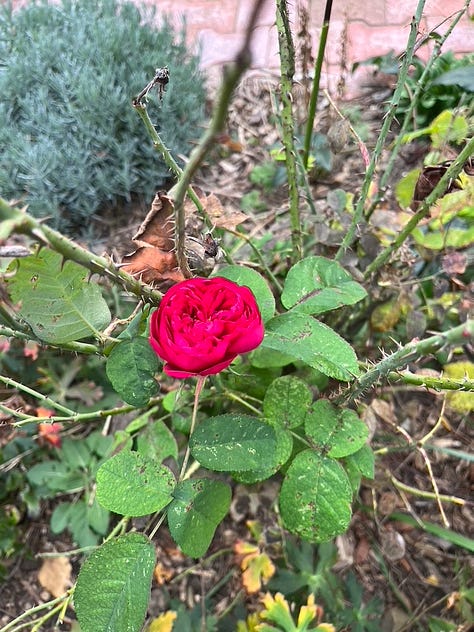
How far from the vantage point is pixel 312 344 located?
2.16 feet

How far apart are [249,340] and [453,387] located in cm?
24

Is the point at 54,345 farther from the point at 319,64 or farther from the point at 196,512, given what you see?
the point at 319,64

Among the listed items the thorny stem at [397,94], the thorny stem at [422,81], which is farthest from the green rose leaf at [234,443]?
the thorny stem at [422,81]

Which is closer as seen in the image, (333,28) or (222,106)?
(222,106)

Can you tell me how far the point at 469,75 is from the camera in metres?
1.22

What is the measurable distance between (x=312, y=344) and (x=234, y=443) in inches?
6.1

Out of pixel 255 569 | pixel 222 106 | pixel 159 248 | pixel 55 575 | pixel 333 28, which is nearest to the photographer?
pixel 222 106

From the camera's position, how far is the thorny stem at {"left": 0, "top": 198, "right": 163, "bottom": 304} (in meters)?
0.38

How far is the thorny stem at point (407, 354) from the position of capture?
411mm

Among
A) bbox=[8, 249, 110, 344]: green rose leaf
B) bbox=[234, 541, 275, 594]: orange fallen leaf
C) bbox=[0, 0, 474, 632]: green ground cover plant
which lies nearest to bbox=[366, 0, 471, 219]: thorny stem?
bbox=[0, 0, 474, 632]: green ground cover plant

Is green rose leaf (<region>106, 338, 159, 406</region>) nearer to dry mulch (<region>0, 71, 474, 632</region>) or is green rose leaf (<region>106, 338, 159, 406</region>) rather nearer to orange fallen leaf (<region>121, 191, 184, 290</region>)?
orange fallen leaf (<region>121, 191, 184, 290</region>)

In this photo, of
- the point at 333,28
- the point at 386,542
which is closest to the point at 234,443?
the point at 386,542

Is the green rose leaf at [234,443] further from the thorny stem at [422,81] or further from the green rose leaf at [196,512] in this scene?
the thorny stem at [422,81]

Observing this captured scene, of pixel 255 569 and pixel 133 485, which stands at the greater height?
pixel 133 485
